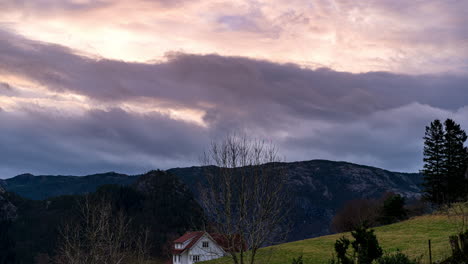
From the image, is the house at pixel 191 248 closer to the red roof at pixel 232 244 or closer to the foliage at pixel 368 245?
the red roof at pixel 232 244

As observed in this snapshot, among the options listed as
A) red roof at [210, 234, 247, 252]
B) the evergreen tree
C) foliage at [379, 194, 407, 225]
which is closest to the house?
foliage at [379, 194, 407, 225]

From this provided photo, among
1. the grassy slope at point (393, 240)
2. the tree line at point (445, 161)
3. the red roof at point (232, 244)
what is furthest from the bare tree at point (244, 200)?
the tree line at point (445, 161)

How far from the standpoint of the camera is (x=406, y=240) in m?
60.2

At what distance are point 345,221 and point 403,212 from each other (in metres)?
31.2

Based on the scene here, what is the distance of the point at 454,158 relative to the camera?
88500 mm

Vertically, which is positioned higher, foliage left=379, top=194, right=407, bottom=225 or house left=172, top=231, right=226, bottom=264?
foliage left=379, top=194, right=407, bottom=225

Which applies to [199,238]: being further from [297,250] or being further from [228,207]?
[228,207]

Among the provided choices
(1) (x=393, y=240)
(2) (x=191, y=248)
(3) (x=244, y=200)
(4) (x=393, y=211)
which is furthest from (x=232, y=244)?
(2) (x=191, y=248)

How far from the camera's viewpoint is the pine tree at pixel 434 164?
291 feet

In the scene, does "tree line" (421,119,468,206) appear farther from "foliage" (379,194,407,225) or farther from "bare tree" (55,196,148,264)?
"bare tree" (55,196,148,264)

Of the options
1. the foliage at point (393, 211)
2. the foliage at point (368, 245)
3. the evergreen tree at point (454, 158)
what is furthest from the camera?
the foliage at point (393, 211)

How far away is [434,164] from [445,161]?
2046 millimetres

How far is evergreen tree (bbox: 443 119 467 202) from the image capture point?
86.9 metres

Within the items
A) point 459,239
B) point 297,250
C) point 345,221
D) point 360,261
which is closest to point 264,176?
point 360,261
